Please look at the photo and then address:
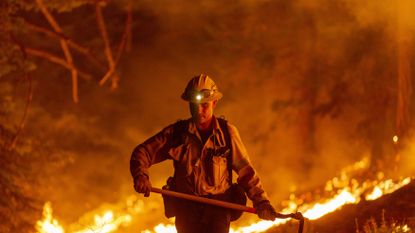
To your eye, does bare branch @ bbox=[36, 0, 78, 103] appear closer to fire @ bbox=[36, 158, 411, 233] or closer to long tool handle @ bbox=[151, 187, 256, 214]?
long tool handle @ bbox=[151, 187, 256, 214]

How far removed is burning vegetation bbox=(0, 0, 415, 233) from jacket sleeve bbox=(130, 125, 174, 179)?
6.07m

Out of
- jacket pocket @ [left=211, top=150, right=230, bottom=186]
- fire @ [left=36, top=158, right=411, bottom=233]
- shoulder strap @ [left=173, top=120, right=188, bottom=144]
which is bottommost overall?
jacket pocket @ [left=211, top=150, right=230, bottom=186]

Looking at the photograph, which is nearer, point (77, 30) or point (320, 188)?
point (320, 188)

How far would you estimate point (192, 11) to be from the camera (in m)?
13.6

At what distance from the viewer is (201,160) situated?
4504 millimetres

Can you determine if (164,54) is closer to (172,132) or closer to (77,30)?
(77,30)

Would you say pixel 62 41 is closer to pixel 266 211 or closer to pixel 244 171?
pixel 244 171

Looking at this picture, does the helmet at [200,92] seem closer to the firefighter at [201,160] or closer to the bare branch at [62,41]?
the firefighter at [201,160]

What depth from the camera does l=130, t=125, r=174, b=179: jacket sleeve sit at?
451cm

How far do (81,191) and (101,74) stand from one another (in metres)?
2.89

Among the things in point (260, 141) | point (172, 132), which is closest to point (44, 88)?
point (260, 141)

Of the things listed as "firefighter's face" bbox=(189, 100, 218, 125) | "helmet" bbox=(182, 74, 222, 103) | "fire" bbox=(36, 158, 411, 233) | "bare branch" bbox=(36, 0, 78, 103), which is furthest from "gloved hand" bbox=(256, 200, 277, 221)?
"fire" bbox=(36, 158, 411, 233)

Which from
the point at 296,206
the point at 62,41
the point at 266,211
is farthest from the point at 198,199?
the point at 296,206

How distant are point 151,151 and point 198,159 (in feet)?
1.23
